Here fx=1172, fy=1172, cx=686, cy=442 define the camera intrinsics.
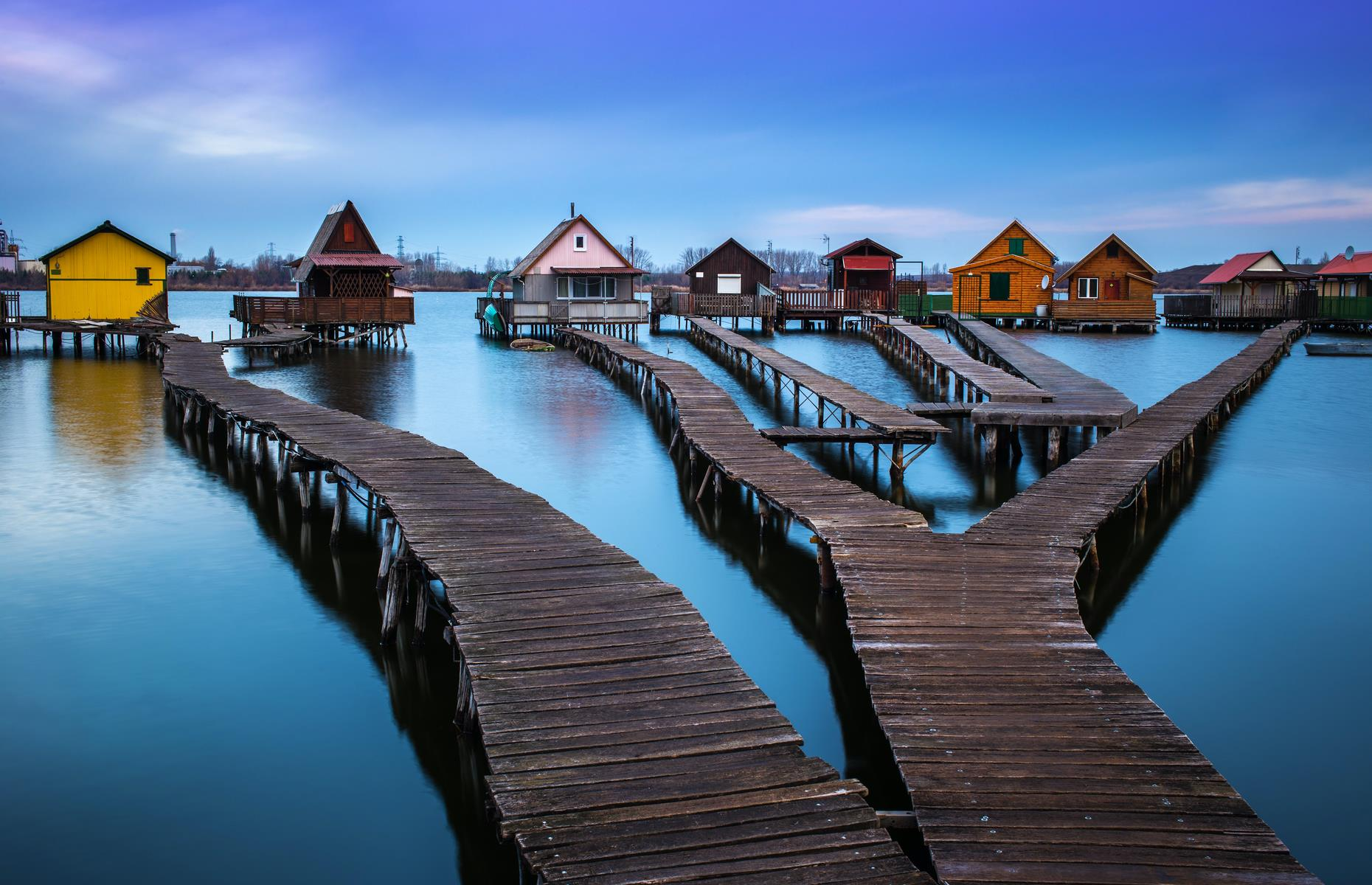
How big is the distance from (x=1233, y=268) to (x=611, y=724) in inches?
2726

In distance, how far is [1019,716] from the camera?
7891 mm

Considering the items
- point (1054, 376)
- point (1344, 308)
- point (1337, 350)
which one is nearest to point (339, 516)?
point (1054, 376)

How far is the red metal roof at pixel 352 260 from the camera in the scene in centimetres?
5091

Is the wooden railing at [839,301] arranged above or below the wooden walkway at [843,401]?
above

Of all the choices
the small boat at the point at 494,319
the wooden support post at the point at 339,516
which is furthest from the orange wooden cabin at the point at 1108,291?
the wooden support post at the point at 339,516

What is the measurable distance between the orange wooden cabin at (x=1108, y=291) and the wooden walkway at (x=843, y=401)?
26.1 metres

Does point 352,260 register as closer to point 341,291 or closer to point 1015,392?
point 341,291

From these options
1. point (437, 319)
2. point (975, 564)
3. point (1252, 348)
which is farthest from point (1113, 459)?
point (437, 319)

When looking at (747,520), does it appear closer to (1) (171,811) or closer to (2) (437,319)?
(1) (171,811)

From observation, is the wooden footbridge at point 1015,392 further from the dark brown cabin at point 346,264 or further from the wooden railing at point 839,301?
the dark brown cabin at point 346,264

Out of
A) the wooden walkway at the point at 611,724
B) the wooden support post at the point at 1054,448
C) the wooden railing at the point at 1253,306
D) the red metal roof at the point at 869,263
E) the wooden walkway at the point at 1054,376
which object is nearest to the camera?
the wooden walkway at the point at 611,724

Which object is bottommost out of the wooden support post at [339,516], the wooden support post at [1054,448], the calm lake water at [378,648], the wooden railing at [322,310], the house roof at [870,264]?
the calm lake water at [378,648]

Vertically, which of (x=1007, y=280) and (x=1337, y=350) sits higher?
(x=1007, y=280)

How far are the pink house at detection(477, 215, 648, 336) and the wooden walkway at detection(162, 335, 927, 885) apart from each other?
141 ft
